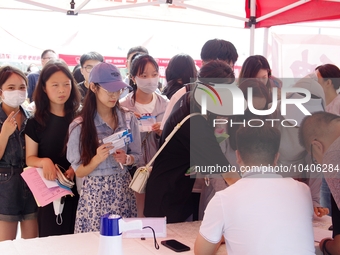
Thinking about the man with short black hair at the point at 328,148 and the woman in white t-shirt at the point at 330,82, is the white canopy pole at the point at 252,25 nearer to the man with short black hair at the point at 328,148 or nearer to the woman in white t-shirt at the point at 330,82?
the woman in white t-shirt at the point at 330,82

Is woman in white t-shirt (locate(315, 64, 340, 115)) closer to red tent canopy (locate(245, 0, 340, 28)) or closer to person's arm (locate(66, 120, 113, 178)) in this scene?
red tent canopy (locate(245, 0, 340, 28))

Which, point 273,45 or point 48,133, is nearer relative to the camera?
point 48,133

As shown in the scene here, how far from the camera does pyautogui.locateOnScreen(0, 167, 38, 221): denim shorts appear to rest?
2.09 m

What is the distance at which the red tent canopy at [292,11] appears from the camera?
2.76 metres

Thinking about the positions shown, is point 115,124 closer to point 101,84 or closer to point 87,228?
point 101,84

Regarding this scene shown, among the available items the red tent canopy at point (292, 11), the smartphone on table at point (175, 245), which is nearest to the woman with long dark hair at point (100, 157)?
the smartphone on table at point (175, 245)

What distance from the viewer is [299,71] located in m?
3.94

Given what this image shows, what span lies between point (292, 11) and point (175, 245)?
225cm

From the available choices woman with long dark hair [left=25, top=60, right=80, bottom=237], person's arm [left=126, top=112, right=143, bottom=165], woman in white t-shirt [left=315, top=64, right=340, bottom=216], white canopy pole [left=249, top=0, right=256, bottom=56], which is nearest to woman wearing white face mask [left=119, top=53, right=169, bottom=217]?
person's arm [left=126, top=112, right=143, bottom=165]

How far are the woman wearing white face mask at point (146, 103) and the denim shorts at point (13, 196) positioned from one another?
666 millimetres

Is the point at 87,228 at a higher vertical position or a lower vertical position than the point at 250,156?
lower

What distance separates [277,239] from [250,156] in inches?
10.2

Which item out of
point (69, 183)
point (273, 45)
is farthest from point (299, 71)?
point (69, 183)

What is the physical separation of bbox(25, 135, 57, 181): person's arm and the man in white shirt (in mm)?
969
